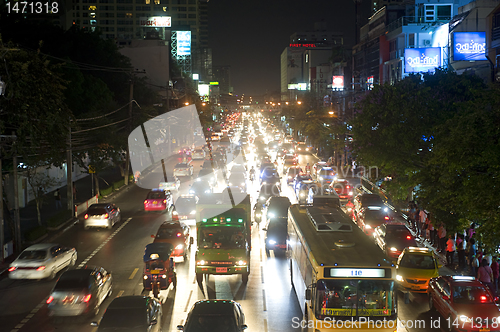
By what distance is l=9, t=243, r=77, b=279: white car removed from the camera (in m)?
18.8

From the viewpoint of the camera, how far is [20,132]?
21.8 m

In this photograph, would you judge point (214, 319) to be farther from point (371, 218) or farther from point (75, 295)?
point (371, 218)

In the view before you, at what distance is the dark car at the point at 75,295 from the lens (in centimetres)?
1483

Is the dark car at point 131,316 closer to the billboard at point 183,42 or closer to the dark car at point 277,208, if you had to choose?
the dark car at point 277,208

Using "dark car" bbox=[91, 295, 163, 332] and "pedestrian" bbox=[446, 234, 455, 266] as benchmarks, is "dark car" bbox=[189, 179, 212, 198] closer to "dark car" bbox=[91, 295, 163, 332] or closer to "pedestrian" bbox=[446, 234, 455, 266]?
"pedestrian" bbox=[446, 234, 455, 266]

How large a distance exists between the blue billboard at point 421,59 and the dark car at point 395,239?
3220 cm

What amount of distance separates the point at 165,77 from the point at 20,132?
269 feet

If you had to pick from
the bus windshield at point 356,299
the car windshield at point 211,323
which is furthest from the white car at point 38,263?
the bus windshield at point 356,299

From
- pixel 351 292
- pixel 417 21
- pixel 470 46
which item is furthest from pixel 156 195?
pixel 417 21

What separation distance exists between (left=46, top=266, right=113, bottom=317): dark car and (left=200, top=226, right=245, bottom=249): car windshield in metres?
4.11

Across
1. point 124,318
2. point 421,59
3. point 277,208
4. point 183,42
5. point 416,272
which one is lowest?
point 416,272

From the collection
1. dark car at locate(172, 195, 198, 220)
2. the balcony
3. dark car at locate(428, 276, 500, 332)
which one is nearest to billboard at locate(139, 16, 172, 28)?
the balcony

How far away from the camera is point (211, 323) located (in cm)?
1135

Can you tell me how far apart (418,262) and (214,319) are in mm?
9398
